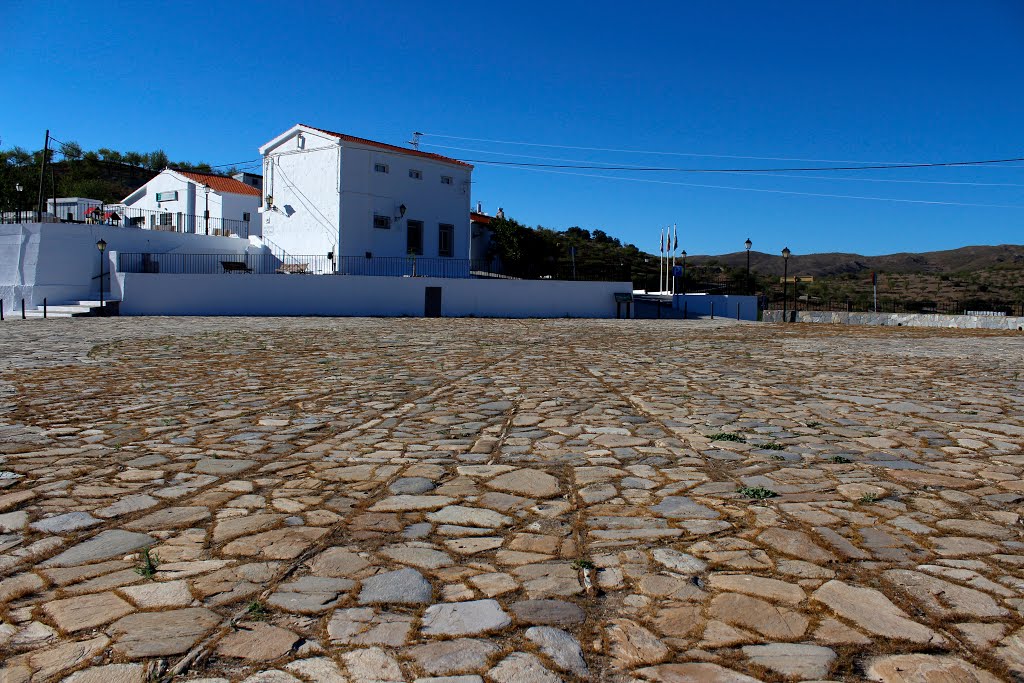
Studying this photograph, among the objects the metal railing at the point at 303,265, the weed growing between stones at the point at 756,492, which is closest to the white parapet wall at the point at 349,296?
the metal railing at the point at 303,265

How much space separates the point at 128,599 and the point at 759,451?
13.4 feet

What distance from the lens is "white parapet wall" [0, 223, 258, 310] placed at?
29281mm

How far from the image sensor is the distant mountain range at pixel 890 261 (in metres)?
81.1

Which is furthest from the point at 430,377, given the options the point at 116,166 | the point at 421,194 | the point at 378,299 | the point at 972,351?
the point at 116,166

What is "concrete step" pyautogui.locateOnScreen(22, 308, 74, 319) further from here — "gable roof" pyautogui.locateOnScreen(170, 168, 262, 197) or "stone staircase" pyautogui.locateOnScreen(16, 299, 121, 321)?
"gable roof" pyautogui.locateOnScreen(170, 168, 262, 197)

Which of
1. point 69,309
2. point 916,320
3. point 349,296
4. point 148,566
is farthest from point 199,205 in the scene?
point 148,566

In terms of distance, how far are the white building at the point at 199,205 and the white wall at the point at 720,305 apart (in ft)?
80.5

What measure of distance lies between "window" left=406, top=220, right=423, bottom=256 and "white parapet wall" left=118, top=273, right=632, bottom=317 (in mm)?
3205

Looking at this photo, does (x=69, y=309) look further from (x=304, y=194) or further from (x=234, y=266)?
(x=304, y=194)

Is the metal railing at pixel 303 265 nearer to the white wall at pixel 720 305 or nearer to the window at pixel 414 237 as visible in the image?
the window at pixel 414 237

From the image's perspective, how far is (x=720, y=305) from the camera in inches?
1581

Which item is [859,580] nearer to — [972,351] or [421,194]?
[972,351]

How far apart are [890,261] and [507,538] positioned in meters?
101

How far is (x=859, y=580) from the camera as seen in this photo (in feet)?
9.62
